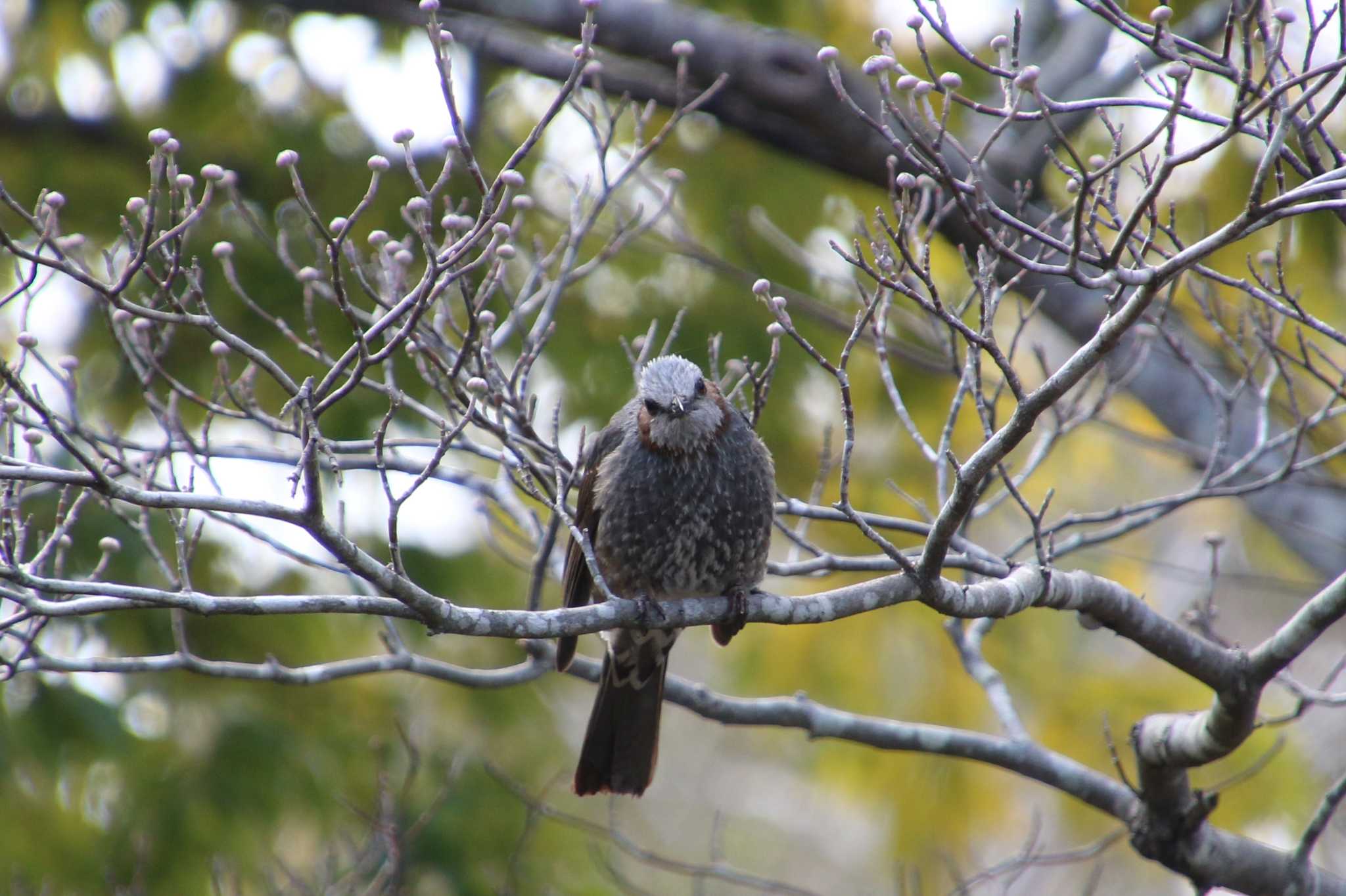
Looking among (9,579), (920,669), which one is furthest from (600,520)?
(920,669)

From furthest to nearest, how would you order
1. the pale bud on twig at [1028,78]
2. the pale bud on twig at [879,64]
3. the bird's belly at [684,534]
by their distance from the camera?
the bird's belly at [684,534] → the pale bud on twig at [879,64] → the pale bud on twig at [1028,78]

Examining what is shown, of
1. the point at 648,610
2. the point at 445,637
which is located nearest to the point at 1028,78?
the point at 648,610

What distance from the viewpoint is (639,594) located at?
3.84m

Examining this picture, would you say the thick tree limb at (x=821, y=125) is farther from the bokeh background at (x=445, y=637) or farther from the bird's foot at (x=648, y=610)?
the bird's foot at (x=648, y=610)

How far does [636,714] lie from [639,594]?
54cm

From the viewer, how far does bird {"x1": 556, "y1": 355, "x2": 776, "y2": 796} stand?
12.2 ft

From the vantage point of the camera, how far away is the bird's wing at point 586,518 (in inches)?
154

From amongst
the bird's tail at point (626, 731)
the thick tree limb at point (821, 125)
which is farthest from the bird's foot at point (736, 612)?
the thick tree limb at point (821, 125)

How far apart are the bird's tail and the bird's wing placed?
0.26m

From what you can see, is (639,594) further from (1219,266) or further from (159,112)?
(159,112)

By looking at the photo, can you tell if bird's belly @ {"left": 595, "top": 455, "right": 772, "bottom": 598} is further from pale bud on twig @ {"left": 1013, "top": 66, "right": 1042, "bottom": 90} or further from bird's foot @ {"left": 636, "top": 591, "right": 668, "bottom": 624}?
pale bud on twig @ {"left": 1013, "top": 66, "right": 1042, "bottom": 90}

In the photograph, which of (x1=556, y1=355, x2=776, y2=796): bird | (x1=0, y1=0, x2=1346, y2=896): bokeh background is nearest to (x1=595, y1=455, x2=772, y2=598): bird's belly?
(x1=556, y1=355, x2=776, y2=796): bird

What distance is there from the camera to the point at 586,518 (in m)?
3.97

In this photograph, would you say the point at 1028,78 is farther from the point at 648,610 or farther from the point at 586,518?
the point at 586,518
